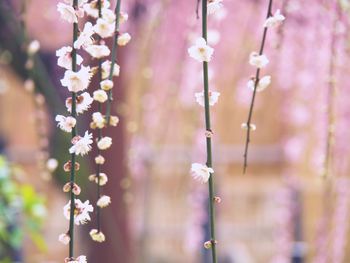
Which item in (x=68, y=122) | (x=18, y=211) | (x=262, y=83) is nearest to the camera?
(x=68, y=122)

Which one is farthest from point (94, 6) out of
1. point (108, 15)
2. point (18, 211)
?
A: point (18, 211)

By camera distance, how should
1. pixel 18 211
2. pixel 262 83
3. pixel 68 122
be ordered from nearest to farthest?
1. pixel 68 122
2. pixel 262 83
3. pixel 18 211

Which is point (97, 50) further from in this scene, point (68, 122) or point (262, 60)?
point (262, 60)

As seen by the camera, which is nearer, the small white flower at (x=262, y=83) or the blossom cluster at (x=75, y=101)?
the blossom cluster at (x=75, y=101)

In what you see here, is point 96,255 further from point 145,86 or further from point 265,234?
point 265,234

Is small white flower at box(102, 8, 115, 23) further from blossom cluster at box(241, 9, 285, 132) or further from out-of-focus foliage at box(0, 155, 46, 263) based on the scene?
out-of-focus foliage at box(0, 155, 46, 263)

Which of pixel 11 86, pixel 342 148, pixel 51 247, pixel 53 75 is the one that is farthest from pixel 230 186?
pixel 342 148

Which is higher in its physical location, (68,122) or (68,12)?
(68,12)

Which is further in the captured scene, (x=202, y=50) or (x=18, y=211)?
(x=18, y=211)

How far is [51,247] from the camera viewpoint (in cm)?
411

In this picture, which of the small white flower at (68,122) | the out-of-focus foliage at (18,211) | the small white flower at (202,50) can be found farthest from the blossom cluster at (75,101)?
the out-of-focus foliage at (18,211)

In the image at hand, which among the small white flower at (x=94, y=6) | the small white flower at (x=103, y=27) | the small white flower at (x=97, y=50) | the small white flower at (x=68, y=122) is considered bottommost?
the small white flower at (x=68, y=122)

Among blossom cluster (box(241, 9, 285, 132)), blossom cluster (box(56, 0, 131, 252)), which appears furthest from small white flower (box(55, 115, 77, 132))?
blossom cluster (box(241, 9, 285, 132))

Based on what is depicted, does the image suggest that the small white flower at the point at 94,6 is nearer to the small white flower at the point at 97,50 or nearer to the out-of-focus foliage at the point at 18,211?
the small white flower at the point at 97,50
